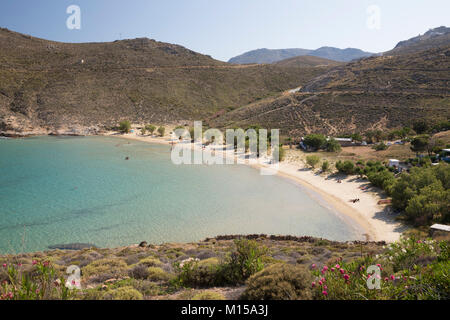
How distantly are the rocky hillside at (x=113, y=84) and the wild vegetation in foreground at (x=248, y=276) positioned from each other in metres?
57.5

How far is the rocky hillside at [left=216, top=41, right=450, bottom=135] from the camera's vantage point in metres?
46.3

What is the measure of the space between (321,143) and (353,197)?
57.8 ft

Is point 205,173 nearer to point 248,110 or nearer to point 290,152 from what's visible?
point 290,152

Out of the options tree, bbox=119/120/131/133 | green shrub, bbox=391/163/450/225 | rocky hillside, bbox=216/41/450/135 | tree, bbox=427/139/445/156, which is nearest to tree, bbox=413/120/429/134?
rocky hillside, bbox=216/41/450/135

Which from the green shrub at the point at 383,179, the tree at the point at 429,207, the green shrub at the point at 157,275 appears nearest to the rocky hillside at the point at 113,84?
the green shrub at the point at 383,179

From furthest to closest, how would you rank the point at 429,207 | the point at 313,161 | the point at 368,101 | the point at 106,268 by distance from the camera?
1. the point at 368,101
2. the point at 313,161
3. the point at 429,207
4. the point at 106,268

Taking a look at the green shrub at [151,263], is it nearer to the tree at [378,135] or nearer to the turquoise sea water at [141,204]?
the turquoise sea water at [141,204]

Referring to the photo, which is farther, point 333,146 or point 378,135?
point 378,135

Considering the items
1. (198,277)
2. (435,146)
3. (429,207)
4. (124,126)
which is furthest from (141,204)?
(124,126)

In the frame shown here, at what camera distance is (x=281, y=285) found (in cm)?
536

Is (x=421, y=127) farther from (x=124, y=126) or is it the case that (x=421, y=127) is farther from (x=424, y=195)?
(x=124, y=126)

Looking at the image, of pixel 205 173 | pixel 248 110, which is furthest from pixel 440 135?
pixel 248 110

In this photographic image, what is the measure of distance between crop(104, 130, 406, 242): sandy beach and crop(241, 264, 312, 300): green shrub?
525 inches

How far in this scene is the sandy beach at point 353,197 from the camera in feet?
56.4
